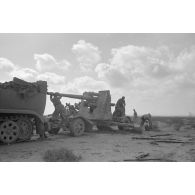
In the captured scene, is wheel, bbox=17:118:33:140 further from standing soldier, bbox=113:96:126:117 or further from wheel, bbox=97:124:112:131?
standing soldier, bbox=113:96:126:117

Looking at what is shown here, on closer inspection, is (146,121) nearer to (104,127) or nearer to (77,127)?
(104,127)

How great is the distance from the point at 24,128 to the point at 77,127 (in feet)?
12.0

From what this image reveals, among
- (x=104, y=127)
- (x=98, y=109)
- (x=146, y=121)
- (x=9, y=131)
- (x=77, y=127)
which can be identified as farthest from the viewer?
(x=146, y=121)

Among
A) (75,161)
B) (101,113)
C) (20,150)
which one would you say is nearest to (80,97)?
(101,113)

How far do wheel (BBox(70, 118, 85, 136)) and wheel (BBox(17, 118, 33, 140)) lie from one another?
2.99m

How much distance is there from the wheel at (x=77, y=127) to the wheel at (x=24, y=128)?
2.99 m

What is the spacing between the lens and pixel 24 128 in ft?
36.3

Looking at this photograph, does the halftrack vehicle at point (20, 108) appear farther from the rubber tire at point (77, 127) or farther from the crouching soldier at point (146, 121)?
the crouching soldier at point (146, 121)

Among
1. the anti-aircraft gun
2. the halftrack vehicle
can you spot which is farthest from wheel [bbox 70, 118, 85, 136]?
the halftrack vehicle

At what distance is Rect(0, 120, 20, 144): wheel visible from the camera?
10281 millimetres

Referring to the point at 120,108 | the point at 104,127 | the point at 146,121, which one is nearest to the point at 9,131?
the point at 104,127

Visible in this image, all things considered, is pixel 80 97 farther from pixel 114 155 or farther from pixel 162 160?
pixel 162 160

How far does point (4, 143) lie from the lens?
10.4 meters

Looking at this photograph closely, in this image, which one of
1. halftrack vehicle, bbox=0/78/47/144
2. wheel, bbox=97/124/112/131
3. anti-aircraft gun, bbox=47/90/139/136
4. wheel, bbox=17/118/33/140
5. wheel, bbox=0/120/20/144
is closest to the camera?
wheel, bbox=0/120/20/144
